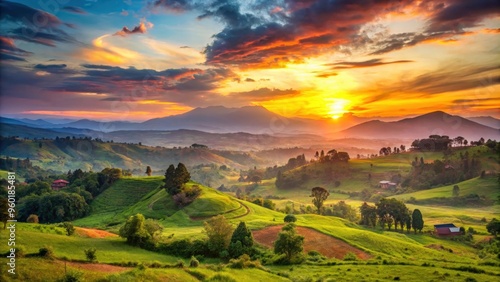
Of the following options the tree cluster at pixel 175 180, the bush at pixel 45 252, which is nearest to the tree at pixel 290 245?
the bush at pixel 45 252

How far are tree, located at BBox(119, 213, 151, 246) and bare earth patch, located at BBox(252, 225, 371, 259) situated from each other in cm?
2395

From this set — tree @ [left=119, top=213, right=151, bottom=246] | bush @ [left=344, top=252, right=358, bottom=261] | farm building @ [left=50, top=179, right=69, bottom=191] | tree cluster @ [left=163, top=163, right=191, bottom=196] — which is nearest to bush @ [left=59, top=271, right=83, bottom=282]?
tree @ [left=119, top=213, right=151, bottom=246]

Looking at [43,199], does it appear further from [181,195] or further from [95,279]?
[95,279]

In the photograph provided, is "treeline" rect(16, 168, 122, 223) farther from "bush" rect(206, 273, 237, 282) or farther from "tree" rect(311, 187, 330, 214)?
"bush" rect(206, 273, 237, 282)

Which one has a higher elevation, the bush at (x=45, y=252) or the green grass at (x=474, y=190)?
the bush at (x=45, y=252)

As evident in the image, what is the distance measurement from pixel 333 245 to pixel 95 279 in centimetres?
5163

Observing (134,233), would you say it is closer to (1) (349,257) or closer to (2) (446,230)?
(1) (349,257)

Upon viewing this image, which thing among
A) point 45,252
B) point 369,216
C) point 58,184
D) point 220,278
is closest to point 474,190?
point 369,216

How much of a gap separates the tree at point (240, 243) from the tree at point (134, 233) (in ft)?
50.6

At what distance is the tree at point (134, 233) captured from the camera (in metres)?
60.2

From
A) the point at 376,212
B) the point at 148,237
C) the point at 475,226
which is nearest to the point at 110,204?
the point at 148,237

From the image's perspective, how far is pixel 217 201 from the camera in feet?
368

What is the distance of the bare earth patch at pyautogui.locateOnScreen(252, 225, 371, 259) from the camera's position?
2670 inches

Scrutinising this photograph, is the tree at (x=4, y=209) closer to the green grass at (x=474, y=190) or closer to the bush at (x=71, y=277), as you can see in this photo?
the bush at (x=71, y=277)
